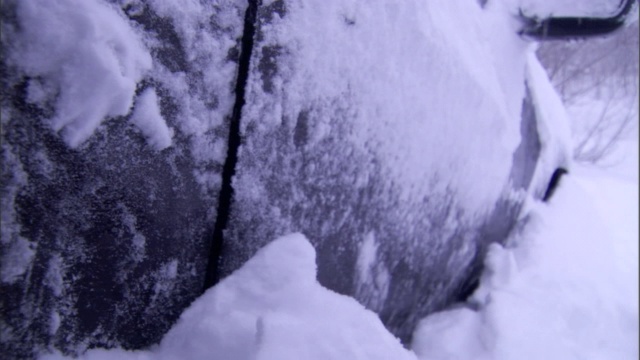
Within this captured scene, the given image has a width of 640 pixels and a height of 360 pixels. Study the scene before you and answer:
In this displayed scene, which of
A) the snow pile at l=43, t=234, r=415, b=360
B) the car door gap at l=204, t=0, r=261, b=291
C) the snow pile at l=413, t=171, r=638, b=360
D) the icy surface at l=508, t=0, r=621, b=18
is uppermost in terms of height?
the icy surface at l=508, t=0, r=621, b=18

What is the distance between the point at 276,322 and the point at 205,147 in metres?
0.34

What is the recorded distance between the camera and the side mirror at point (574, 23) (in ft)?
5.06

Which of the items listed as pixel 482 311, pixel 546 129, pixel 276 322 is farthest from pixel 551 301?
pixel 276 322

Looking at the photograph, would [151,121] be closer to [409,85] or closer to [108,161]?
[108,161]

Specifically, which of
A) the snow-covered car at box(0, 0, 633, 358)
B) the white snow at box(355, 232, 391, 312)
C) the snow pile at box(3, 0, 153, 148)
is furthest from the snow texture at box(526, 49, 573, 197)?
the snow pile at box(3, 0, 153, 148)

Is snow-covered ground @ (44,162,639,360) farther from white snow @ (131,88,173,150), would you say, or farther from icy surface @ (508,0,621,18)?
icy surface @ (508,0,621,18)

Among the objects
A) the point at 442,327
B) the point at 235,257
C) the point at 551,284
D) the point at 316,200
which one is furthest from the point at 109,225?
the point at 551,284

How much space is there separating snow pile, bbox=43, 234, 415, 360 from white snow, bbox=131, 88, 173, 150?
31cm

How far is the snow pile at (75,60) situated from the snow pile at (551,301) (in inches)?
49.3

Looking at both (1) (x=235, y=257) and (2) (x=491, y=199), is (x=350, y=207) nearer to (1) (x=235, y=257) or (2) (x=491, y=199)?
(1) (x=235, y=257)

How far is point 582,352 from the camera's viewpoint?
1.73m

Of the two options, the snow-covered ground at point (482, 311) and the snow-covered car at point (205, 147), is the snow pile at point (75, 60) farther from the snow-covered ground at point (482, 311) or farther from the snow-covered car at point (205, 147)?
the snow-covered ground at point (482, 311)

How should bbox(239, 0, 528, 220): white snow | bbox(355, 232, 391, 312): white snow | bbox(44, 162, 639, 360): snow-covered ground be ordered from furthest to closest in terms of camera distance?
bbox(355, 232, 391, 312): white snow
bbox(239, 0, 528, 220): white snow
bbox(44, 162, 639, 360): snow-covered ground

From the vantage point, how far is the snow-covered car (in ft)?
1.95
